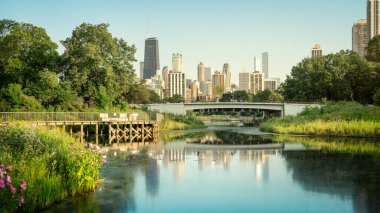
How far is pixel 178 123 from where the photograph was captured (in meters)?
79.9

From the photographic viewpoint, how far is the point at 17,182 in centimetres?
1386

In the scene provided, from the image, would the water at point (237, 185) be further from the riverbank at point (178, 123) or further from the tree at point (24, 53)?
the riverbank at point (178, 123)

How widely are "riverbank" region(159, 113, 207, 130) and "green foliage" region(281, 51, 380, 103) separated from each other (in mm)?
24786

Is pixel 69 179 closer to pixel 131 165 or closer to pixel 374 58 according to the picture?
pixel 131 165

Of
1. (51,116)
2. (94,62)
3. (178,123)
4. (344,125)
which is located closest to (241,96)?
(178,123)

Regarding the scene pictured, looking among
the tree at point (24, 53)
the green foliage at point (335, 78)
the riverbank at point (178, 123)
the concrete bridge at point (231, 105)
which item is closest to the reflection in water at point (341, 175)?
the tree at point (24, 53)

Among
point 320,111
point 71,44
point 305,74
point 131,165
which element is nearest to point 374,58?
point 305,74

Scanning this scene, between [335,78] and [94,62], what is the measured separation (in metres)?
48.7

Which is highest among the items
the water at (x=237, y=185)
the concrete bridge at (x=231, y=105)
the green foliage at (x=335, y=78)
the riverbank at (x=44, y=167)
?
the green foliage at (x=335, y=78)

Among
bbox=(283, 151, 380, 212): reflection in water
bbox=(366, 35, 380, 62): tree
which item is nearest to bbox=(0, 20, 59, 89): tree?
bbox=(283, 151, 380, 212): reflection in water

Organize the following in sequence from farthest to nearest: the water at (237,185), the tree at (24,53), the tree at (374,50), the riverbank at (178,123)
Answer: the tree at (374,50) < the riverbank at (178,123) < the tree at (24,53) < the water at (237,185)

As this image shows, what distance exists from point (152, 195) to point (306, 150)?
19.9 m

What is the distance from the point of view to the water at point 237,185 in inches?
631

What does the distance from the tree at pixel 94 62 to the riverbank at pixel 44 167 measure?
138 feet
